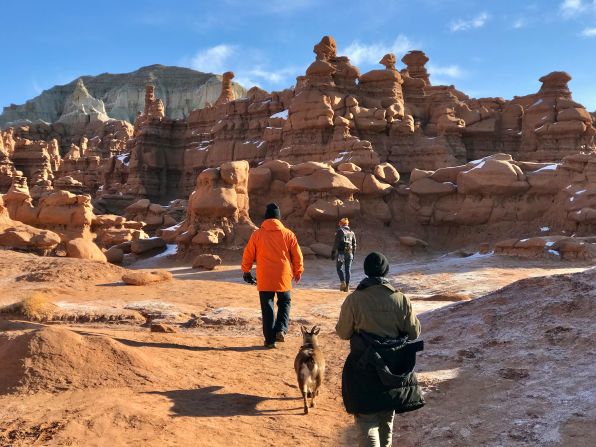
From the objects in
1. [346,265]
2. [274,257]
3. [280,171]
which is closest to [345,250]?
[346,265]

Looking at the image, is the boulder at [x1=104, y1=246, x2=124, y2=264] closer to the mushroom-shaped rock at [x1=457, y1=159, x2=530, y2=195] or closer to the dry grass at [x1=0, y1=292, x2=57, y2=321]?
the dry grass at [x1=0, y1=292, x2=57, y2=321]

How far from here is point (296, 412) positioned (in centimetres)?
468

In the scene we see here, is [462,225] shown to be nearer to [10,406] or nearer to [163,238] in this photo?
[163,238]

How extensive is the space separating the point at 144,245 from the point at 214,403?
15.9m

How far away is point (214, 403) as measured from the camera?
473cm

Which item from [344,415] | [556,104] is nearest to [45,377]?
[344,415]

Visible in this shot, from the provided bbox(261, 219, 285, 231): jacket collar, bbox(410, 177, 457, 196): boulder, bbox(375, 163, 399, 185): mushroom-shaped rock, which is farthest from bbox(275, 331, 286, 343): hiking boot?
bbox(375, 163, 399, 185): mushroom-shaped rock

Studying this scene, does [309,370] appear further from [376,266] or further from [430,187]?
[430,187]

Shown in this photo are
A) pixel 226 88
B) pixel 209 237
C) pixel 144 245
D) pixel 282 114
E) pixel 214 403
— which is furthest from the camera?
pixel 226 88

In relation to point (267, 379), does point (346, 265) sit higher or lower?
higher

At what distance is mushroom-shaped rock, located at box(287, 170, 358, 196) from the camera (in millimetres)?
19453

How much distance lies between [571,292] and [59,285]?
9.43 meters

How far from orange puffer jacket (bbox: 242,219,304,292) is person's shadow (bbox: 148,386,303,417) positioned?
1.72m

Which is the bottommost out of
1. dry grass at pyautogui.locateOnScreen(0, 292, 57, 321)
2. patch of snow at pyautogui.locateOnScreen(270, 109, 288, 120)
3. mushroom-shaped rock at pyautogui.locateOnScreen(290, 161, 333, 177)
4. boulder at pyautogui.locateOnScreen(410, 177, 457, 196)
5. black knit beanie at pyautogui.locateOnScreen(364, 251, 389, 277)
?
dry grass at pyautogui.locateOnScreen(0, 292, 57, 321)
